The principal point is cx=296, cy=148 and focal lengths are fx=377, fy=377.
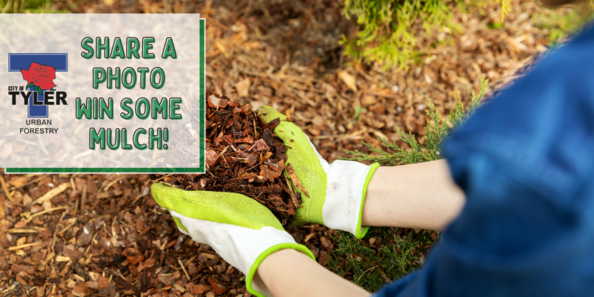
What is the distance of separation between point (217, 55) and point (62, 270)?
198cm

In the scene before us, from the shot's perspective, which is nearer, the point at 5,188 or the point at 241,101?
the point at 5,188

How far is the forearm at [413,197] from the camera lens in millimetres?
1873

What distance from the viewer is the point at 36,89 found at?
2844 mm

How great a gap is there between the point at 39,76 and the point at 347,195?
98.6 inches

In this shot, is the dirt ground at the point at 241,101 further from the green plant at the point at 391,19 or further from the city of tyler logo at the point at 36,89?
the city of tyler logo at the point at 36,89

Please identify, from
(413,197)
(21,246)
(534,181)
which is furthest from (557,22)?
(21,246)

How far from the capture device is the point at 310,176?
7.26 ft

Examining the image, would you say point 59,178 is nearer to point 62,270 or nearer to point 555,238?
point 62,270

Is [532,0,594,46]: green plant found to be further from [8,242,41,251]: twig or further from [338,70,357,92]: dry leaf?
[8,242,41,251]: twig

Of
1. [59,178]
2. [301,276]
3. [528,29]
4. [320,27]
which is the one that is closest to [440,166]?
[301,276]

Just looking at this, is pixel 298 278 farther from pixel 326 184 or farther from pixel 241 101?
pixel 241 101

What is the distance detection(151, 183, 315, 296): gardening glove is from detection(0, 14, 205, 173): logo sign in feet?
1.52

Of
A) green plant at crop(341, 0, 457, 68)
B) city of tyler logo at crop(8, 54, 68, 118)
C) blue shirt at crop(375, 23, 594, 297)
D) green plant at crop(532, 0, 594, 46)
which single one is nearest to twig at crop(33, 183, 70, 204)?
city of tyler logo at crop(8, 54, 68, 118)

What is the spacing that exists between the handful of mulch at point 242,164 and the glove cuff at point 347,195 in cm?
19
